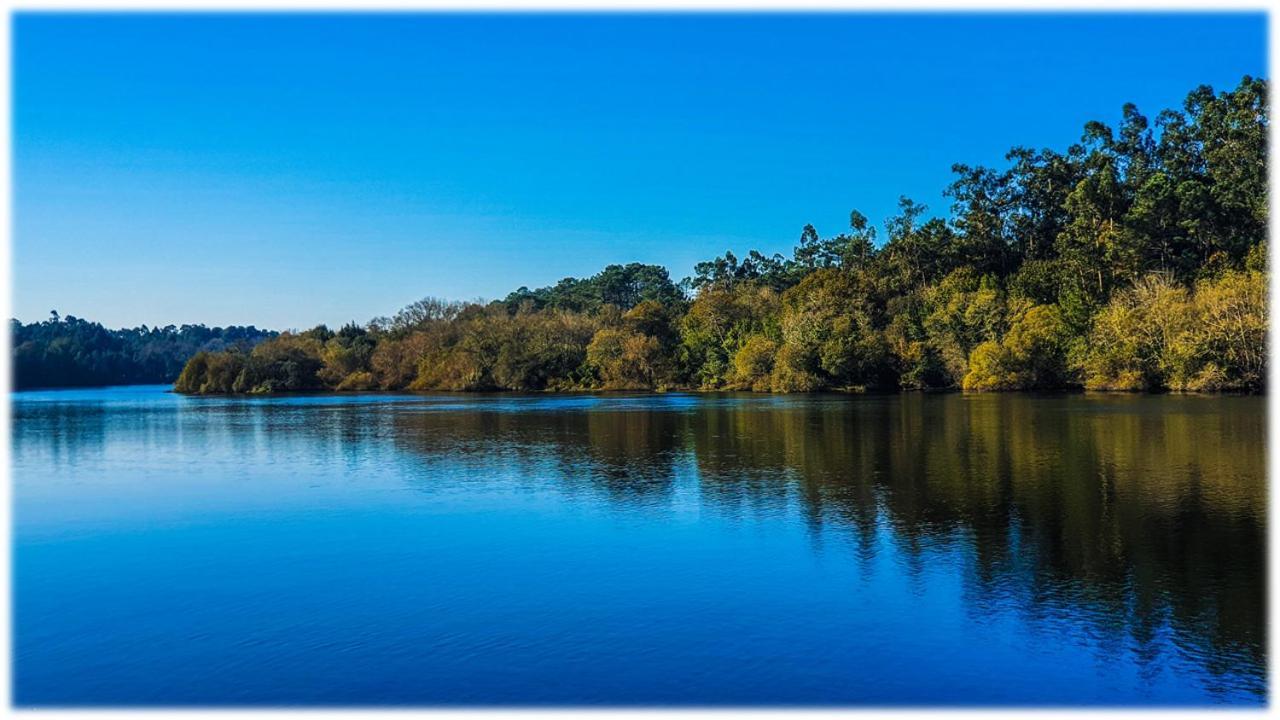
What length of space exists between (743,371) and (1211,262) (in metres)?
32.6

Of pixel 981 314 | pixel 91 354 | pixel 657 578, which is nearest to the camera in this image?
pixel 657 578

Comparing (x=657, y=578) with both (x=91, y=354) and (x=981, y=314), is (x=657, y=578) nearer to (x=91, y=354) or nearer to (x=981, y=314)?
(x=981, y=314)

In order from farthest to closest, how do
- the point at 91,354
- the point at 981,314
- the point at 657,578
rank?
1. the point at 91,354
2. the point at 981,314
3. the point at 657,578

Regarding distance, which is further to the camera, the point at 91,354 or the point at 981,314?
the point at 91,354

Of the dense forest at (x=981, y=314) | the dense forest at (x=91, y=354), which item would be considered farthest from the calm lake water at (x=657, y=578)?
the dense forest at (x=91, y=354)

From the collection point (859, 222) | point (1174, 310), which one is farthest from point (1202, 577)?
point (859, 222)

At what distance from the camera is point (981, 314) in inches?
2660

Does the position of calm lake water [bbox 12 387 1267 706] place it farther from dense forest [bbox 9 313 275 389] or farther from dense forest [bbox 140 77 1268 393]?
dense forest [bbox 9 313 275 389]

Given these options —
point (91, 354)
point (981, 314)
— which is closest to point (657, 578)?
point (981, 314)

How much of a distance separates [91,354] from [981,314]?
4830 inches

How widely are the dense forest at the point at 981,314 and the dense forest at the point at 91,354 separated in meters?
30.9

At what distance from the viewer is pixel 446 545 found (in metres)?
15.9

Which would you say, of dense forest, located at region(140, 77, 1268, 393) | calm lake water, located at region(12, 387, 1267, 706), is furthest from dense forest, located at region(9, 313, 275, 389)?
calm lake water, located at region(12, 387, 1267, 706)

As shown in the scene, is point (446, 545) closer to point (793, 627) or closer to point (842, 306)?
point (793, 627)
